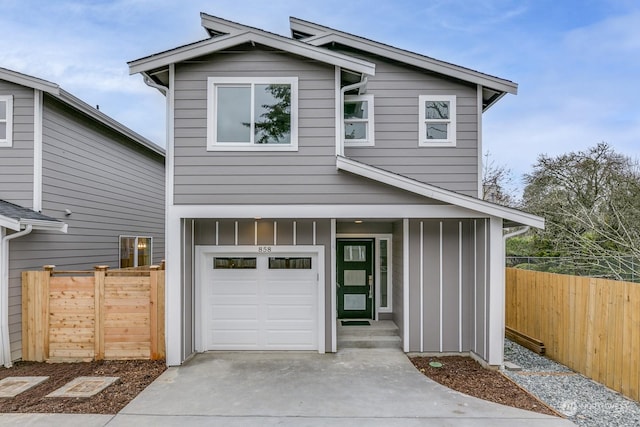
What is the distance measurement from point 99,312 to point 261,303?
2835 millimetres

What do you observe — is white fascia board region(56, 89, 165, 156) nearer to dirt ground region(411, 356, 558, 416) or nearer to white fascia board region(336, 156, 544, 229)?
white fascia board region(336, 156, 544, 229)

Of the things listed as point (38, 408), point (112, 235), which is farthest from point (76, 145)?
point (38, 408)

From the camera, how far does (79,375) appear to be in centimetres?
598

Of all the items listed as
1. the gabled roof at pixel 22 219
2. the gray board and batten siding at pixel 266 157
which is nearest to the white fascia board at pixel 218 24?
the gray board and batten siding at pixel 266 157

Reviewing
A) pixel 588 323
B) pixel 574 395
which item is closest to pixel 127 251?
pixel 574 395

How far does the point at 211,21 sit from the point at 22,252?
564 cm

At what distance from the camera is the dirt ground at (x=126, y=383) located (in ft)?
15.9

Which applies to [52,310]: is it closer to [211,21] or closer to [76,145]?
[76,145]

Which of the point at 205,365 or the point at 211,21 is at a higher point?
the point at 211,21

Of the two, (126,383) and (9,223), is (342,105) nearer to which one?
(126,383)

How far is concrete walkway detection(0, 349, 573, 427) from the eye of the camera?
4.46m

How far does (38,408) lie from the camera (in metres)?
4.79

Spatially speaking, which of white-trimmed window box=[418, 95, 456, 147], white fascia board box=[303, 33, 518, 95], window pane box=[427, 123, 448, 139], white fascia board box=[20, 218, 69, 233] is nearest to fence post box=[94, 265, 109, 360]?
white fascia board box=[20, 218, 69, 233]

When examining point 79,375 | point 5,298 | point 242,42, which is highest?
point 242,42
